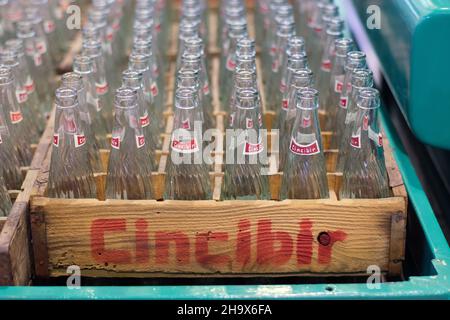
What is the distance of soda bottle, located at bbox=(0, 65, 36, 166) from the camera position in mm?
1824

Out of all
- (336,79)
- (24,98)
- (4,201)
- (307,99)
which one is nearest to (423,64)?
(307,99)

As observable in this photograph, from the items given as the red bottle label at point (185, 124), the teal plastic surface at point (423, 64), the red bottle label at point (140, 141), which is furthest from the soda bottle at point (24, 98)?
the teal plastic surface at point (423, 64)

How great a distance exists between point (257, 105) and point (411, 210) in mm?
449

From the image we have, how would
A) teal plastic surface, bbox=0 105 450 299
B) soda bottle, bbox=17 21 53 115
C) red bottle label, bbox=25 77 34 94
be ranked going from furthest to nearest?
soda bottle, bbox=17 21 53 115 < red bottle label, bbox=25 77 34 94 < teal plastic surface, bbox=0 105 450 299

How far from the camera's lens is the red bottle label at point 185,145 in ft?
5.25

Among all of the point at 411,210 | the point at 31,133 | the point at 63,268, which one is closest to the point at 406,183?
the point at 411,210

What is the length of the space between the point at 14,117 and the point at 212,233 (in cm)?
68

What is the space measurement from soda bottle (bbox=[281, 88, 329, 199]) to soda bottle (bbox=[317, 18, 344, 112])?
501 millimetres

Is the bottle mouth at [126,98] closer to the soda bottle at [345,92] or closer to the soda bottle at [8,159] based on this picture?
the soda bottle at [8,159]

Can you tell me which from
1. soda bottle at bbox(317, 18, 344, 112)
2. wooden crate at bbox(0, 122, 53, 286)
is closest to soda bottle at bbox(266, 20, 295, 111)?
soda bottle at bbox(317, 18, 344, 112)

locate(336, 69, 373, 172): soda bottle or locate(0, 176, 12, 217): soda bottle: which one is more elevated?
locate(336, 69, 373, 172): soda bottle

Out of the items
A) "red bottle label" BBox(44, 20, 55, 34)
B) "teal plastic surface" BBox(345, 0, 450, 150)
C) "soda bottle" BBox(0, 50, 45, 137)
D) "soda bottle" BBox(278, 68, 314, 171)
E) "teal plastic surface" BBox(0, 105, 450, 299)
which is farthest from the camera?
"red bottle label" BBox(44, 20, 55, 34)

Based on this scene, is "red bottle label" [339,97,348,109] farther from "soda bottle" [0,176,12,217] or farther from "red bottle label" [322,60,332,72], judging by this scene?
"soda bottle" [0,176,12,217]

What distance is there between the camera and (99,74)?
2016 mm
